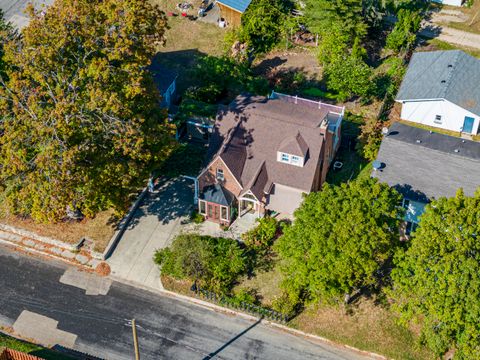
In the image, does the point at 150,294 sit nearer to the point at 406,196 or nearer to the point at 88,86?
the point at 88,86

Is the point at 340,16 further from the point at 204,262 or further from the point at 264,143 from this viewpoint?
the point at 204,262

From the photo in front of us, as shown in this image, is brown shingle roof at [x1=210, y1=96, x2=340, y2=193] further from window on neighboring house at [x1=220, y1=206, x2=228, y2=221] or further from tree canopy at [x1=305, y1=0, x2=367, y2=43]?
tree canopy at [x1=305, y1=0, x2=367, y2=43]

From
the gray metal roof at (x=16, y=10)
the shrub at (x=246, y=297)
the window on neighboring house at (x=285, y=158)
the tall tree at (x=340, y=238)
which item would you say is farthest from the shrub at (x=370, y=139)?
the gray metal roof at (x=16, y=10)

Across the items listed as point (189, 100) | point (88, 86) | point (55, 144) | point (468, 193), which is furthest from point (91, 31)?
point (468, 193)

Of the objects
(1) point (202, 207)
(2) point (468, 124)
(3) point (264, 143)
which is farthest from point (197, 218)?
(2) point (468, 124)

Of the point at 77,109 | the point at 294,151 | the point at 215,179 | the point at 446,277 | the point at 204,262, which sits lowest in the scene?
the point at 204,262

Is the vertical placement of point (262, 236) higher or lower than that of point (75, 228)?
higher

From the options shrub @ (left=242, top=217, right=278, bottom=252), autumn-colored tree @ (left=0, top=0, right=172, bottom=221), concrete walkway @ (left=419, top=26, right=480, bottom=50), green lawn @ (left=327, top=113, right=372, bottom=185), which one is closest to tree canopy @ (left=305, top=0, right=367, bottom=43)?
concrete walkway @ (left=419, top=26, right=480, bottom=50)
